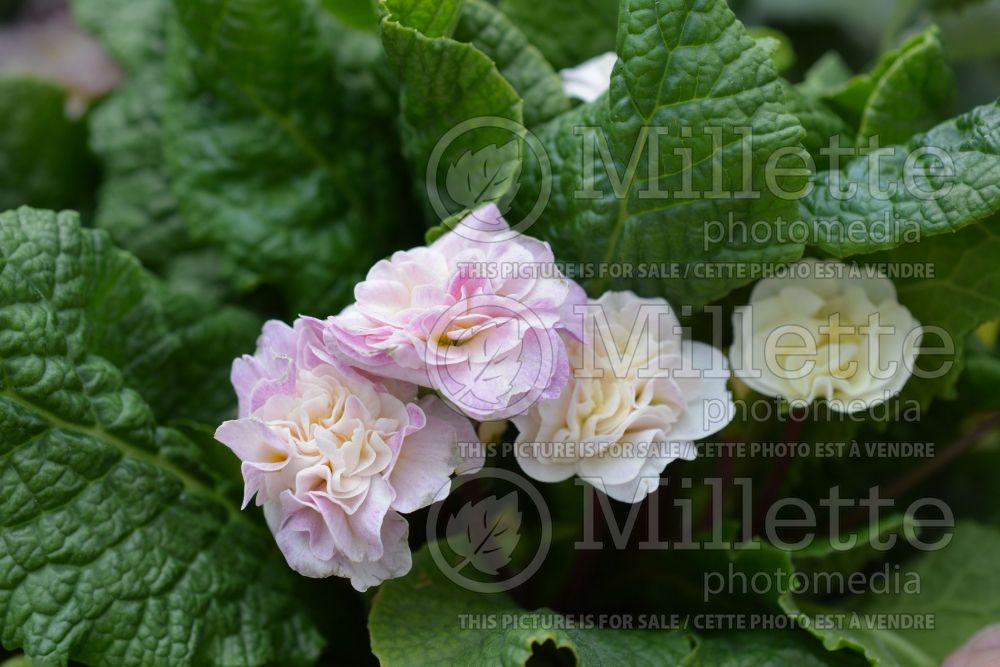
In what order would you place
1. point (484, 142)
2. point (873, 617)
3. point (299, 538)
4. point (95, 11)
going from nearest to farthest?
point (299, 538), point (484, 142), point (873, 617), point (95, 11)

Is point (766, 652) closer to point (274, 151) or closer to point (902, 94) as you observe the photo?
point (902, 94)

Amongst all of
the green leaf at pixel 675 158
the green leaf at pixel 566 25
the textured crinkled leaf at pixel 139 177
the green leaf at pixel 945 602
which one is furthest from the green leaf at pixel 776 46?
the textured crinkled leaf at pixel 139 177

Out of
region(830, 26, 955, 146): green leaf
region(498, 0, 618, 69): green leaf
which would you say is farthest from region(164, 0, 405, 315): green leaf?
region(830, 26, 955, 146): green leaf

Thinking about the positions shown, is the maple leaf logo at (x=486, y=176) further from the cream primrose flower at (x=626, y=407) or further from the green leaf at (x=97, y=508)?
the green leaf at (x=97, y=508)

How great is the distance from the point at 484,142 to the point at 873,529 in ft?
1.14

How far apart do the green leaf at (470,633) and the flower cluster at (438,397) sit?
0.22 feet

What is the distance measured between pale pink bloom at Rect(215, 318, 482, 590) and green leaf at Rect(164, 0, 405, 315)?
0.80 feet

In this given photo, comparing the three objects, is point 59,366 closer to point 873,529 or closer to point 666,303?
point 666,303

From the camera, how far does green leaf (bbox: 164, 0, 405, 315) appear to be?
0.78 meters

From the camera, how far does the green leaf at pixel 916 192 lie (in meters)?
0.56

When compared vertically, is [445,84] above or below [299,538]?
above

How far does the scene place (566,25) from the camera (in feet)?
2.73

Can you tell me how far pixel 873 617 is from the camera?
748 millimetres

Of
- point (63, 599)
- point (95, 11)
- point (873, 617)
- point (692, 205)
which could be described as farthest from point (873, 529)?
point (95, 11)
